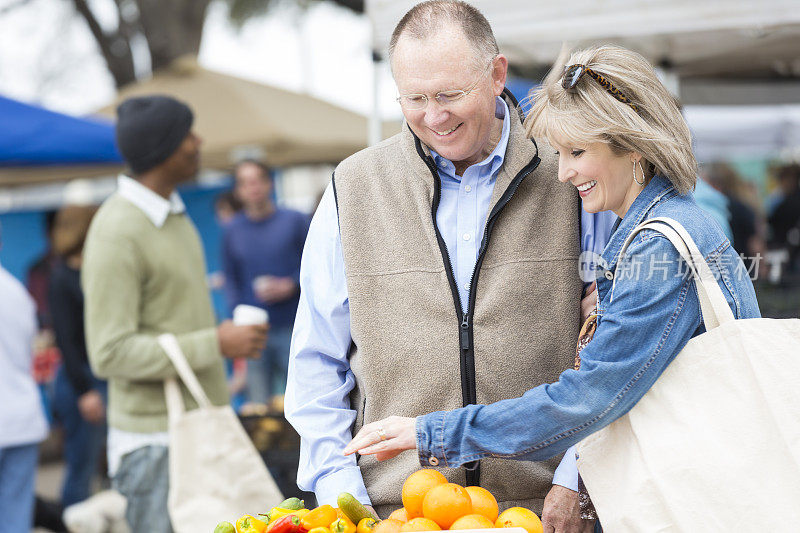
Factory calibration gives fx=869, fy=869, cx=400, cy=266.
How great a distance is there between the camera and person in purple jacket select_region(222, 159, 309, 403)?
6199 millimetres

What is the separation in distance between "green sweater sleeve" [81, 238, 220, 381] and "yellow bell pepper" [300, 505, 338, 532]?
1.67m

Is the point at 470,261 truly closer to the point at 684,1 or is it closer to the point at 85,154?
the point at 684,1

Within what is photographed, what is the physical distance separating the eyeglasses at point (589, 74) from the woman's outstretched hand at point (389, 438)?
0.78 m

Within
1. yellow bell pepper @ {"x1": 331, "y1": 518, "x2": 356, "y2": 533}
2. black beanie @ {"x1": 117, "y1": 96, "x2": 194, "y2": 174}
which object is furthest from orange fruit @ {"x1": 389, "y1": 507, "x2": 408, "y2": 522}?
black beanie @ {"x1": 117, "y1": 96, "x2": 194, "y2": 174}

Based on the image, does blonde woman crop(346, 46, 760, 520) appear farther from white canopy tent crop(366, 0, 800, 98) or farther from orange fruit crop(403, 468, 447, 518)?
white canopy tent crop(366, 0, 800, 98)

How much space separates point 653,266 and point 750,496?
0.45 m

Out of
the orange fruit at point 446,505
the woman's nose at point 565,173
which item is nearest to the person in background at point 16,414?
the orange fruit at point 446,505

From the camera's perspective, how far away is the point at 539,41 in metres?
4.08

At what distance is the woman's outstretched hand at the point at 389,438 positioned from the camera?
1825mm

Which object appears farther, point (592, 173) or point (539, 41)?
point (539, 41)

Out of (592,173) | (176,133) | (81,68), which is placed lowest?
(592,173)

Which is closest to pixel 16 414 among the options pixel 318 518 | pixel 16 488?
pixel 16 488

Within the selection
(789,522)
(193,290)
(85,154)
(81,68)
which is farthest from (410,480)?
(81,68)

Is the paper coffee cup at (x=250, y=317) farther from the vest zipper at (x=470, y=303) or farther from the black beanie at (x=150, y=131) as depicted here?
the vest zipper at (x=470, y=303)
